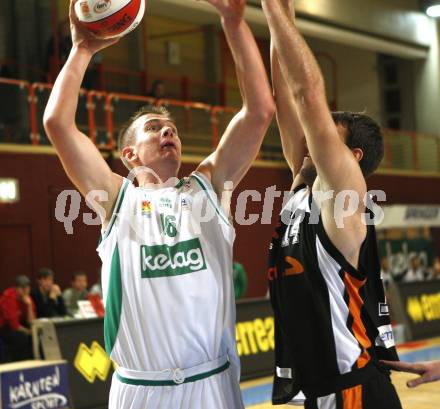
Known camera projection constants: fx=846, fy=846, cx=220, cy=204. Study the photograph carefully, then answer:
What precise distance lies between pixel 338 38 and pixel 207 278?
17.7 meters

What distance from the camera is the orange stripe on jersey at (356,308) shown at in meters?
3.37

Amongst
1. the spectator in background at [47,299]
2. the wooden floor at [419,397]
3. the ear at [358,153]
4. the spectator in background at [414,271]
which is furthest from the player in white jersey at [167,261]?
the spectator in background at [414,271]

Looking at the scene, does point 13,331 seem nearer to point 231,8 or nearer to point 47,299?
point 47,299

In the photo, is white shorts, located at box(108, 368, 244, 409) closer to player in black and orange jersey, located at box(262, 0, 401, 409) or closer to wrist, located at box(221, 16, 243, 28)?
player in black and orange jersey, located at box(262, 0, 401, 409)

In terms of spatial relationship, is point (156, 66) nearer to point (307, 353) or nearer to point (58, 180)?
point (58, 180)

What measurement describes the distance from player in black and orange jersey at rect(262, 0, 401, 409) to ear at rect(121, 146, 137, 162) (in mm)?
832

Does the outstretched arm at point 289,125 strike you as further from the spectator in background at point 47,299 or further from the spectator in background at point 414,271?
the spectator in background at point 414,271

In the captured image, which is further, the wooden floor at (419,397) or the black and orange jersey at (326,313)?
the wooden floor at (419,397)

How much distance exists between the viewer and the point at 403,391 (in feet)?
29.2

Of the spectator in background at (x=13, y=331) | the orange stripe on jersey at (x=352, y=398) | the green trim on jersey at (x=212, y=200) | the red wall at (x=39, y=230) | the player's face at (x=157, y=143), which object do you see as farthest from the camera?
the red wall at (x=39, y=230)

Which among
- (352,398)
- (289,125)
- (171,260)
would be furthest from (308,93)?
(352,398)

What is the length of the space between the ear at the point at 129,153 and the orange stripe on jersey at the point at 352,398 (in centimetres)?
145

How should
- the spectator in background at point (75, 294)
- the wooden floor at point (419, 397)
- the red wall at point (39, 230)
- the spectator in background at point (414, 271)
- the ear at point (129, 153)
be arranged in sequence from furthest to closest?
the spectator in background at point (414, 271) → the red wall at point (39, 230) → the spectator in background at point (75, 294) → the wooden floor at point (419, 397) → the ear at point (129, 153)

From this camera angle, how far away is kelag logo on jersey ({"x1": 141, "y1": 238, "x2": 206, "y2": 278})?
11.7ft
